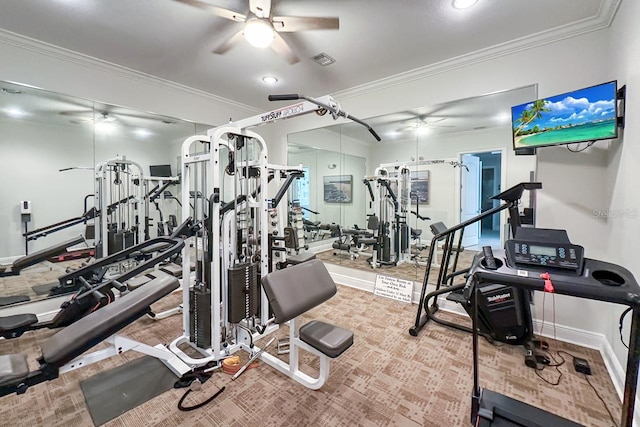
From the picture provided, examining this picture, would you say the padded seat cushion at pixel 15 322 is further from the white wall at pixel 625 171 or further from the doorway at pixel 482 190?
the doorway at pixel 482 190

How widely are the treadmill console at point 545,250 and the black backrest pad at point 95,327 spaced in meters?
2.13

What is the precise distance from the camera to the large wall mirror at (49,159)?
2.83 meters

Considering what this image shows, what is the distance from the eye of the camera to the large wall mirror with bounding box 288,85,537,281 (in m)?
3.11

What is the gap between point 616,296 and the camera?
1.24m

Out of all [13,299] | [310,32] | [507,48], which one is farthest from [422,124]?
[13,299]

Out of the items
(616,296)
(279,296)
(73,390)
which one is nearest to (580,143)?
(616,296)

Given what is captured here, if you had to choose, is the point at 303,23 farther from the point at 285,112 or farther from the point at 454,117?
the point at 454,117

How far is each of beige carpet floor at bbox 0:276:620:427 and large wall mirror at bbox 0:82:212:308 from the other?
0.93 meters

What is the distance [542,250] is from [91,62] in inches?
180

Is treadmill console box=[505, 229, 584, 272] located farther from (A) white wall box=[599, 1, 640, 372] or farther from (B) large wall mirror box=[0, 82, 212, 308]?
(B) large wall mirror box=[0, 82, 212, 308]

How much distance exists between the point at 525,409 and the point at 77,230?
15.0 feet

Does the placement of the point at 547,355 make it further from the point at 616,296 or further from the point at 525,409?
the point at 616,296

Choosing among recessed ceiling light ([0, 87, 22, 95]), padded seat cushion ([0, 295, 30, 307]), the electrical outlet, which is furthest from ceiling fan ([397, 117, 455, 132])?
padded seat cushion ([0, 295, 30, 307])

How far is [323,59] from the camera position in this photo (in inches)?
124
